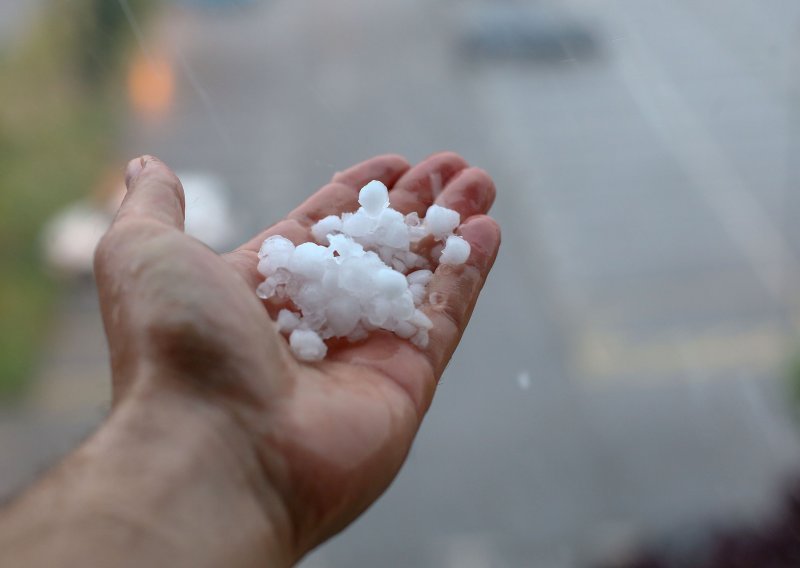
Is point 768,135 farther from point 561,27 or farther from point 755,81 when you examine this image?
point 561,27

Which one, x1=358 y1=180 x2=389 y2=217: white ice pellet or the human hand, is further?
x1=358 y1=180 x2=389 y2=217: white ice pellet

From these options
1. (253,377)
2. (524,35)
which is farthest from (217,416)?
(524,35)

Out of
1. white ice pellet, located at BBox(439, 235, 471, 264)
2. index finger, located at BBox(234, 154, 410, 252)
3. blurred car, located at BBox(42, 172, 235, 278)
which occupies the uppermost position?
index finger, located at BBox(234, 154, 410, 252)

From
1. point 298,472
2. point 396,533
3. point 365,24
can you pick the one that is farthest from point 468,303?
point 365,24

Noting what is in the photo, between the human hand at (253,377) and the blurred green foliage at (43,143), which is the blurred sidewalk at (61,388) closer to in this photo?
the blurred green foliage at (43,143)

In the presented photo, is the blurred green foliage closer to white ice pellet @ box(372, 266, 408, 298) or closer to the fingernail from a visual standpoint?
the fingernail

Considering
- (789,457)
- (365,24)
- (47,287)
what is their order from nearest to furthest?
(789,457) → (47,287) → (365,24)

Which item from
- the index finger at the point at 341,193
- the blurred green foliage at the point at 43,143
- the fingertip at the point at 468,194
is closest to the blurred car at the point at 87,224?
the blurred green foliage at the point at 43,143

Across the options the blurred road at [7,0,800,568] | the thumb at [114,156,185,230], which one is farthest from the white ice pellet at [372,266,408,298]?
the blurred road at [7,0,800,568]
